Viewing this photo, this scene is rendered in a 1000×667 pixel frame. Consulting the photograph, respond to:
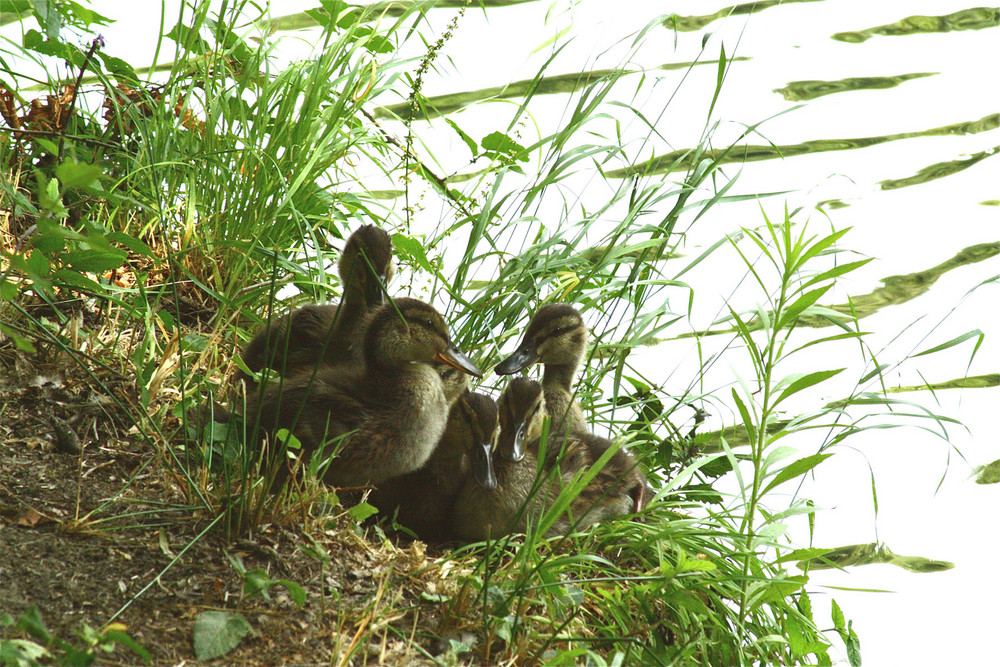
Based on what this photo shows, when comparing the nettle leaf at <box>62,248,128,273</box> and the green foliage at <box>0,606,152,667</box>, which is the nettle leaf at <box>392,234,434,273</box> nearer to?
the nettle leaf at <box>62,248,128,273</box>

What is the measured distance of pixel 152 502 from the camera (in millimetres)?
2883

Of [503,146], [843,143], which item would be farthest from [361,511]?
[843,143]

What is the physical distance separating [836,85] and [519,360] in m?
4.54

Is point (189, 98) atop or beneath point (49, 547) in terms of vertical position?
atop

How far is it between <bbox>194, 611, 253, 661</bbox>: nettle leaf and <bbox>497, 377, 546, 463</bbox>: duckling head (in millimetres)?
1172

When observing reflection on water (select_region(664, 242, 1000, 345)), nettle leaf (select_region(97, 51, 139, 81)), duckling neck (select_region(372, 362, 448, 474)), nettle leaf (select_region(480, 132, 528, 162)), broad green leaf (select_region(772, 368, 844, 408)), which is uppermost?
nettle leaf (select_region(97, 51, 139, 81))

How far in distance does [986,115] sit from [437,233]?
4.64 m

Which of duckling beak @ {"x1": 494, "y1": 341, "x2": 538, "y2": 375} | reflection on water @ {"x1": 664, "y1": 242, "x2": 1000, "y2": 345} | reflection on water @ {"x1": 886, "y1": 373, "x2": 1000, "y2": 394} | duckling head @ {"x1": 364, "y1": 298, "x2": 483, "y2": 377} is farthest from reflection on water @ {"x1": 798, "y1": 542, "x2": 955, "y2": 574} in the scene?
duckling head @ {"x1": 364, "y1": 298, "x2": 483, "y2": 377}

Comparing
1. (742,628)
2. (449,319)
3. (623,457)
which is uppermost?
(449,319)

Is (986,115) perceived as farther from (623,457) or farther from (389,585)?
(389,585)

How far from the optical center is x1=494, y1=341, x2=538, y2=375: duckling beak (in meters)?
4.01

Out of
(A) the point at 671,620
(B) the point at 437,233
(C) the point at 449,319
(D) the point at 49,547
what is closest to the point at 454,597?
(A) the point at 671,620

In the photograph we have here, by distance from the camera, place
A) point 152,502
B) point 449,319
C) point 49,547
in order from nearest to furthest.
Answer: point 49,547 < point 152,502 < point 449,319

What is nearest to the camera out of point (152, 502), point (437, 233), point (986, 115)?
point (152, 502)
